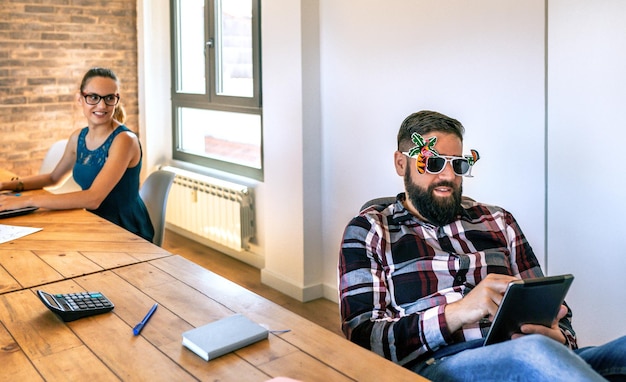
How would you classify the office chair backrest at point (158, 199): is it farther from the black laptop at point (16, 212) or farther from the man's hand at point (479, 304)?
the man's hand at point (479, 304)

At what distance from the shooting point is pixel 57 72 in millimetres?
6016

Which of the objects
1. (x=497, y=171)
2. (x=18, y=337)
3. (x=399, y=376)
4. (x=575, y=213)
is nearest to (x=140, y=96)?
(x=497, y=171)

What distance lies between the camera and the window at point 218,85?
5156 mm

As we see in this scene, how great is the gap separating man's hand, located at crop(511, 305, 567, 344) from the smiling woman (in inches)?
83.6

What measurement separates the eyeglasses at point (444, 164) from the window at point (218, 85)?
2893mm

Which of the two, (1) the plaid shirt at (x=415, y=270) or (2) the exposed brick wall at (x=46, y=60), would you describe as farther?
(2) the exposed brick wall at (x=46, y=60)

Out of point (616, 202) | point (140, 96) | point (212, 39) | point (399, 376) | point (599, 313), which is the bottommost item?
point (599, 313)

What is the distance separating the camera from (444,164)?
2.26 meters

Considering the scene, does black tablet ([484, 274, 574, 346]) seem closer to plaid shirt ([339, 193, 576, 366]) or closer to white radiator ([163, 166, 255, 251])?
plaid shirt ([339, 193, 576, 366])

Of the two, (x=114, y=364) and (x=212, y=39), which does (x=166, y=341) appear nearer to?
(x=114, y=364)

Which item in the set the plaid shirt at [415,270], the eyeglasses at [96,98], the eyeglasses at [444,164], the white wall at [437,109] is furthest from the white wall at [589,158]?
the eyeglasses at [96,98]

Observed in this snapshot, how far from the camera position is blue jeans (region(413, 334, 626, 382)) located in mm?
1392

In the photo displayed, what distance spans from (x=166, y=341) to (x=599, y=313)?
→ 196 centimetres

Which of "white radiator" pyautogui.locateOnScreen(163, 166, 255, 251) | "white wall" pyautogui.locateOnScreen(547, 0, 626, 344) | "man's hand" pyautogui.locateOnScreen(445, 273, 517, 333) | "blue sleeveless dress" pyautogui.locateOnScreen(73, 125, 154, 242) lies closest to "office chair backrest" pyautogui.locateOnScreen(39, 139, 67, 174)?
"white radiator" pyautogui.locateOnScreen(163, 166, 255, 251)
